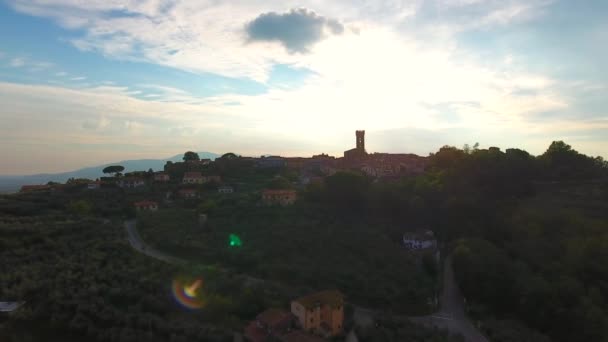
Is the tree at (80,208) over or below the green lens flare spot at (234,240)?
over

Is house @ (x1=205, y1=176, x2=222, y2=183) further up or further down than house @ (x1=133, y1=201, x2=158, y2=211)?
further up

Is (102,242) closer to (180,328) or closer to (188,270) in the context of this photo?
(188,270)

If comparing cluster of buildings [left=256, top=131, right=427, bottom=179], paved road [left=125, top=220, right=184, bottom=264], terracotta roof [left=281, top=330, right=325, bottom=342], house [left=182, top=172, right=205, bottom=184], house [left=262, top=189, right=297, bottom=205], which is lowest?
terracotta roof [left=281, top=330, right=325, bottom=342]

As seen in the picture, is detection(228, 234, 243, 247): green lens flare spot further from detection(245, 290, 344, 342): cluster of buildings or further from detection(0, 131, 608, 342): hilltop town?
detection(245, 290, 344, 342): cluster of buildings

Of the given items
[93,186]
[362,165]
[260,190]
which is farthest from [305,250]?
[93,186]

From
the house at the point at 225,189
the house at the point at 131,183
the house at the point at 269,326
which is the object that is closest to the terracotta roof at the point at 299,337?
the house at the point at 269,326

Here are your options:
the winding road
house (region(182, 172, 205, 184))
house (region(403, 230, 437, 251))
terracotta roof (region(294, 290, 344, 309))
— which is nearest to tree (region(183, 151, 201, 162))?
house (region(182, 172, 205, 184))

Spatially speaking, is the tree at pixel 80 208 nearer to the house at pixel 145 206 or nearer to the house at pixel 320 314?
the house at pixel 145 206
